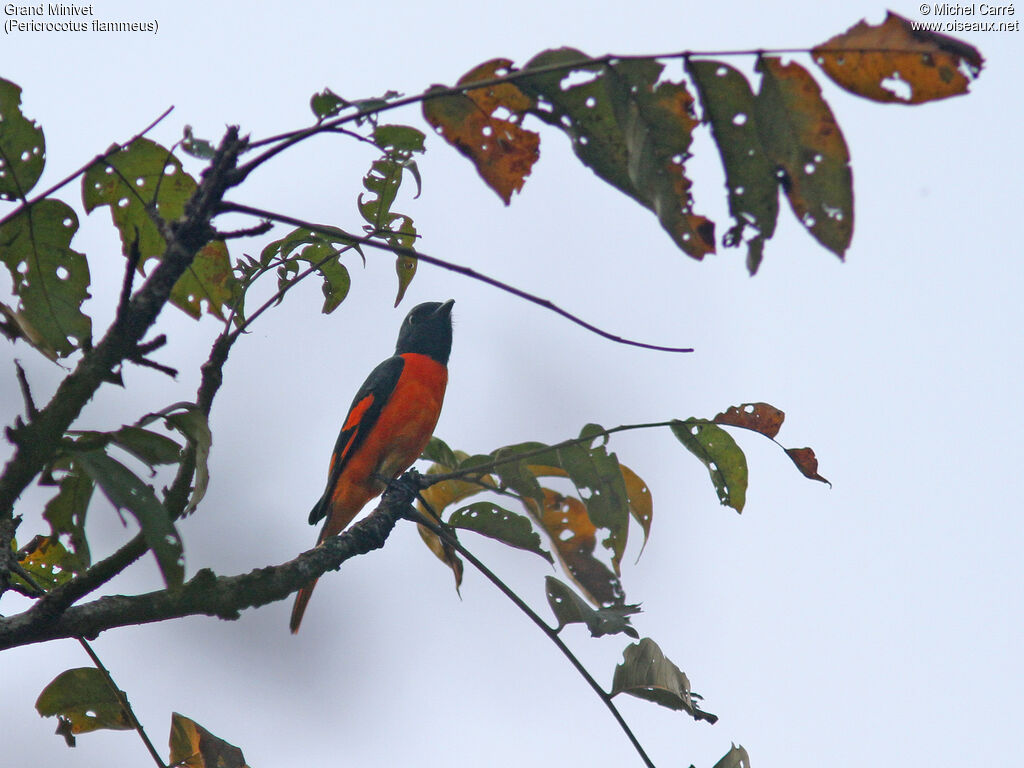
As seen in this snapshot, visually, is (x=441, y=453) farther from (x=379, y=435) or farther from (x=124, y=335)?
(x=379, y=435)

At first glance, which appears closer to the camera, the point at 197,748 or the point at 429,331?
the point at 197,748

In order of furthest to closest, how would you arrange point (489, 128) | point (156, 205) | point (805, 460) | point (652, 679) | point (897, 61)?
point (805, 460)
point (652, 679)
point (156, 205)
point (489, 128)
point (897, 61)

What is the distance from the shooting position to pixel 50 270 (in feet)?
7.41

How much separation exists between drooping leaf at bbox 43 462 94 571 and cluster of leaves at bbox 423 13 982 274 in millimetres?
1125

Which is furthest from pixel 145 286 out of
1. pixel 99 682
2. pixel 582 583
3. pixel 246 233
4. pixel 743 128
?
pixel 582 583

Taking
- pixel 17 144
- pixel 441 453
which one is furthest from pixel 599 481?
pixel 17 144

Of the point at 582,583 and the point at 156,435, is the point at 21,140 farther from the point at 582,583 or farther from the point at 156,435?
the point at 582,583

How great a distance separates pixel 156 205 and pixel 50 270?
364mm

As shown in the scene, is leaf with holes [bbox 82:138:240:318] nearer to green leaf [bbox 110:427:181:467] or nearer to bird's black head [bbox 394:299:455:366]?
green leaf [bbox 110:427:181:467]

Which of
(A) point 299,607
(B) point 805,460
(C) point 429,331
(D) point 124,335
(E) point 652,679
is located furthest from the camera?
(C) point 429,331

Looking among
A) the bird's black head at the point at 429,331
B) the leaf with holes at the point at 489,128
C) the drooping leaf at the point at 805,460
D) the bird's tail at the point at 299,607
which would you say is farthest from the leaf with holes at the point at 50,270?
the bird's black head at the point at 429,331

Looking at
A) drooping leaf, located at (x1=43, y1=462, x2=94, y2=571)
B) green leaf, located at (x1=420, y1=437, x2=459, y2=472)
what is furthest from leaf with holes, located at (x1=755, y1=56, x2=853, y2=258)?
green leaf, located at (x1=420, y1=437, x2=459, y2=472)

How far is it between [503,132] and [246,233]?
1.72 ft

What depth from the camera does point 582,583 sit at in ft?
8.96
